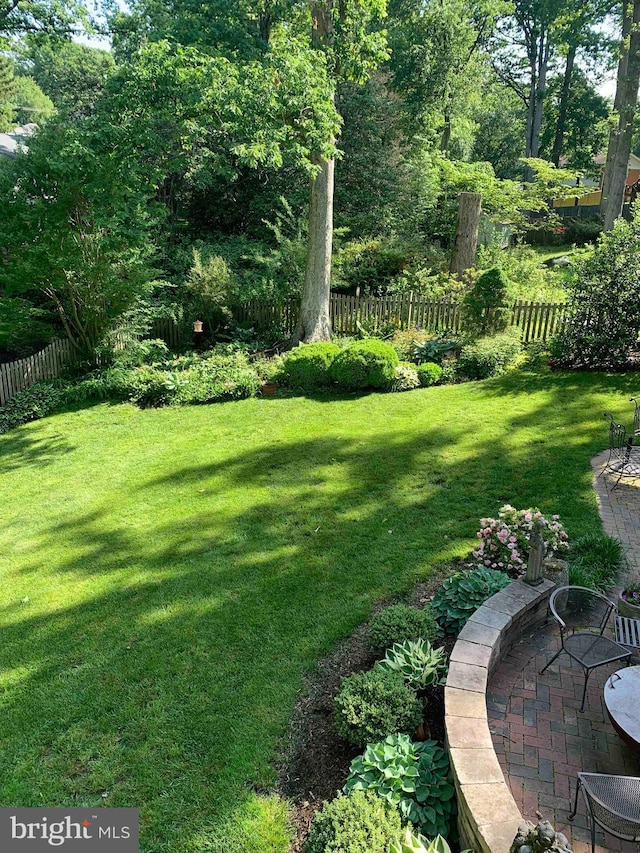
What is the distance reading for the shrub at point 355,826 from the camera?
2879 mm

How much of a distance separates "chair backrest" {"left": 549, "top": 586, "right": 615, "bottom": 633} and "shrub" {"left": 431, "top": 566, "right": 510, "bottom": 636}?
541 millimetres

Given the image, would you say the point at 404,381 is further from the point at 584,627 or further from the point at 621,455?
the point at 584,627

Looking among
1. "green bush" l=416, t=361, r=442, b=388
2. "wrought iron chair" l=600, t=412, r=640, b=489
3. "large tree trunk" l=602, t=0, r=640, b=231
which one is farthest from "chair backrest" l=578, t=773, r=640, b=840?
"large tree trunk" l=602, t=0, r=640, b=231

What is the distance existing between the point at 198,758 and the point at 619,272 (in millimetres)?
10294

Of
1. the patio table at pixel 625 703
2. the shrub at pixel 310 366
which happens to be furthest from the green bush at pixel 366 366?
the patio table at pixel 625 703

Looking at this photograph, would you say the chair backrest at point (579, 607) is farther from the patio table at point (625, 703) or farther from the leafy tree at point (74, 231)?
the leafy tree at point (74, 231)

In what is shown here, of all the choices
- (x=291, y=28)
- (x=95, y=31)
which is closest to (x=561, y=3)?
(x=291, y=28)

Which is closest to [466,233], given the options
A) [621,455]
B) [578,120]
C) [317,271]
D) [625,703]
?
[317,271]

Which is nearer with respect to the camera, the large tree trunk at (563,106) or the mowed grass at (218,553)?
the mowed grass at (218,553)

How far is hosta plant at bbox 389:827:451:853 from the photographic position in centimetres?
274

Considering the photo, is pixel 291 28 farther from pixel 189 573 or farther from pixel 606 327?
pixel 189 573

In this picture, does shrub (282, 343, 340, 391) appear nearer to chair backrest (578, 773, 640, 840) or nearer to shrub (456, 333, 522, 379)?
shrub (456, 333, 522, 379)

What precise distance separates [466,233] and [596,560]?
37.0ft

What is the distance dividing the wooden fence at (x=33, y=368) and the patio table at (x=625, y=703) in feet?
38.0
